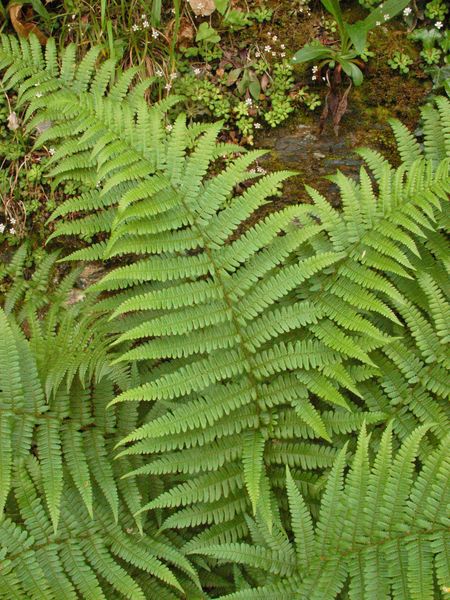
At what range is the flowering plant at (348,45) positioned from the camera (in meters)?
4.03

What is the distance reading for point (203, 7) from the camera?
14.9ft

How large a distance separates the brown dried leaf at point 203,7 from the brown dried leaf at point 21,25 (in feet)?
4.19

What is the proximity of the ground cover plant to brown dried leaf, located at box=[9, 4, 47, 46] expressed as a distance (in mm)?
1033

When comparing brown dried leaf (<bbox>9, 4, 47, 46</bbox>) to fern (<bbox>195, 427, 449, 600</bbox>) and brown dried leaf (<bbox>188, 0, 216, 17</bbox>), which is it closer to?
brown dried leaf (<bbox>188, 0, 216, 17</bbox>)

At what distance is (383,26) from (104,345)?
10.5 feet

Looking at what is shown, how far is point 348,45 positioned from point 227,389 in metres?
2.67

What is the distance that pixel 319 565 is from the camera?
3.21 metres

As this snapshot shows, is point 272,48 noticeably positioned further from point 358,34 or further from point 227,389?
point 227,389

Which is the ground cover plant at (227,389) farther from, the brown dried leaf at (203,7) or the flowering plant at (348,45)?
the brown dried leaf at (203,7)

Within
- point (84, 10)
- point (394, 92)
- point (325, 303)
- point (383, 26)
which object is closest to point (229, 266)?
point (325, 303)

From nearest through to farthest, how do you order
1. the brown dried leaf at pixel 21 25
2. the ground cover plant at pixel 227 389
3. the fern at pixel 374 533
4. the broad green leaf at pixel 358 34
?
the fern at pixel 374 533, the ground cover plant at pixel 227 389, the broad green leaf at pixel 358 34, the brown dried leaf at pixel 21 25

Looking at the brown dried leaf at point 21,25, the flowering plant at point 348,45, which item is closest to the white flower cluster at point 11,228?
the brown dried leaf at point 21,25

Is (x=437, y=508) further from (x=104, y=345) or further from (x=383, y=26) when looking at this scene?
(x=383, y=26)

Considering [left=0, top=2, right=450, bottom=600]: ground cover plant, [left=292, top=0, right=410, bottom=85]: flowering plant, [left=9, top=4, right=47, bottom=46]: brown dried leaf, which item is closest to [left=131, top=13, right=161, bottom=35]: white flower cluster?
[left=9, top=4, right=47, bottom=46]: brown dried leaf
